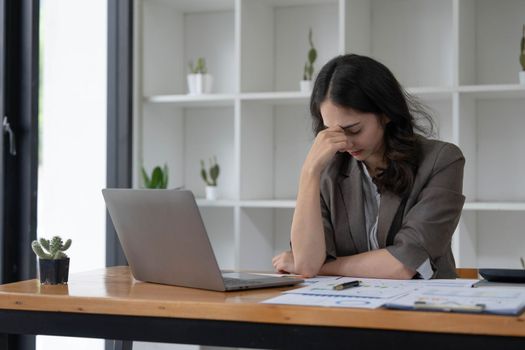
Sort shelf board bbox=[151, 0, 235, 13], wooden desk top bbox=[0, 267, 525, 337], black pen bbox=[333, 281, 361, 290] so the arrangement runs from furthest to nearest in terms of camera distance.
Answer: shelf board bbox=[151, 0, 235, 13], black pen bbox=[333, 281, 361, 290], wooden desk top bbox=[0, 267, 525, 337]

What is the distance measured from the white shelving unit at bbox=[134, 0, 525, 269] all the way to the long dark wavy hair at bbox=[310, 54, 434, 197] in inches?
38.4

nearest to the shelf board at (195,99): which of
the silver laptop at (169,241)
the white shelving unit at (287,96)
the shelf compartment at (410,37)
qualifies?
the white shelving unit at (287,96)

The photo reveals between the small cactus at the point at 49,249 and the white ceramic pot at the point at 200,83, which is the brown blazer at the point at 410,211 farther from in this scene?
the white ceramic pot at the point at 200,83

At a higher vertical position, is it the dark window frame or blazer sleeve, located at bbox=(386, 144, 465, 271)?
the dark window frame

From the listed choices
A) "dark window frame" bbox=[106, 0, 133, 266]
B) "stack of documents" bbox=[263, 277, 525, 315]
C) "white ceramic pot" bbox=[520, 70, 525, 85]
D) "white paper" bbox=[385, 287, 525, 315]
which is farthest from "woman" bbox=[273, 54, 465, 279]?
"dark window frame" bbox=[106, 0, 133, 266]

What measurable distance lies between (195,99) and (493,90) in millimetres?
1319

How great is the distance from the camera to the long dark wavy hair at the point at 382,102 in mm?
2291

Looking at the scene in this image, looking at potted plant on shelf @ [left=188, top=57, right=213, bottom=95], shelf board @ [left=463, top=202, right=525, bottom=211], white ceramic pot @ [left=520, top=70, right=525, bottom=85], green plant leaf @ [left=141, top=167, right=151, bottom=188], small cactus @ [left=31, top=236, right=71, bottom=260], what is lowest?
small cactus @ [left=31, top=236, right=71, bottom=260]

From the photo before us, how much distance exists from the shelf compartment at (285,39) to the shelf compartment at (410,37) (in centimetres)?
19

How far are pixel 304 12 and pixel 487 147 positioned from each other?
1074mm

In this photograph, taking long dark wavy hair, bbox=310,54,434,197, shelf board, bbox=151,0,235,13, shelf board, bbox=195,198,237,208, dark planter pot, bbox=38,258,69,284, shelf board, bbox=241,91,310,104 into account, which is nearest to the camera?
dark planter pot, bbox=38,258,69,284

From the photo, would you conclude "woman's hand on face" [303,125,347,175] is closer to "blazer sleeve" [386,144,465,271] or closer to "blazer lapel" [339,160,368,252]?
"blazer lapel" [339,160,368,252]

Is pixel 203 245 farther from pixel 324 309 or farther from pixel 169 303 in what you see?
pixel 324 309

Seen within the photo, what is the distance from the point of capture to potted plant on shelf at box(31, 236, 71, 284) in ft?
6.41
